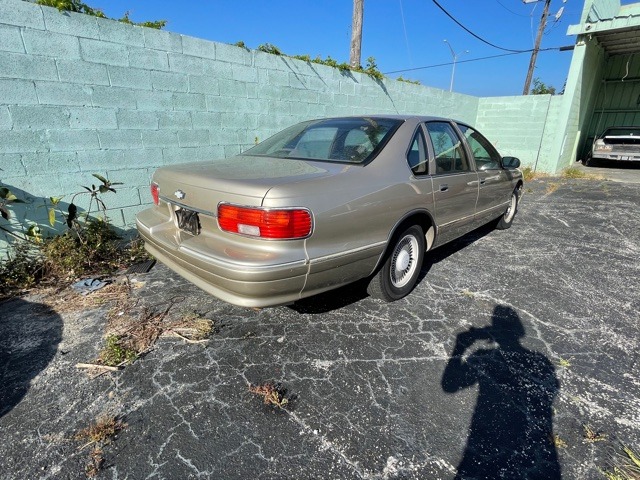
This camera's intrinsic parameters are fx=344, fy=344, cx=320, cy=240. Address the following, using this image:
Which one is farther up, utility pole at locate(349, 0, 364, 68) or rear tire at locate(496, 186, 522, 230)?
utility pole at locate(349, 0, 364, 68)

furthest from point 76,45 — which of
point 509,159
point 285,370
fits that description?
point 509,159

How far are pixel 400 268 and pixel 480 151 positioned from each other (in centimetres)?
198

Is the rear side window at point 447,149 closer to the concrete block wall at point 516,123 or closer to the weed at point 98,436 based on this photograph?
the weed at point 98,436

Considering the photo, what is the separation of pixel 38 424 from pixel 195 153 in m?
3.38

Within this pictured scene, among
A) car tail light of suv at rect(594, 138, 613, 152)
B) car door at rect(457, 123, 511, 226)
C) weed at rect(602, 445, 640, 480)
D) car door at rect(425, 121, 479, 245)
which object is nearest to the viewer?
weed at rect(602, 445, 640, 480)

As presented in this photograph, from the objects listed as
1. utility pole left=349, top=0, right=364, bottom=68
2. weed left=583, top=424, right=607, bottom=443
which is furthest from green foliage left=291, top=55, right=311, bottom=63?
weed left=583, top=424, right=607, bottom=443

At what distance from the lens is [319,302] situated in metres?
3.05

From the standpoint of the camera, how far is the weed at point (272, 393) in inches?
77.9

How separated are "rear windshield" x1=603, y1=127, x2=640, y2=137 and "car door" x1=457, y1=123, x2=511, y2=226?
10.6m

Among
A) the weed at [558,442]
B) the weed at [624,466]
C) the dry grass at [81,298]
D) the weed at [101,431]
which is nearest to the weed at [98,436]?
the weed at [101,431]

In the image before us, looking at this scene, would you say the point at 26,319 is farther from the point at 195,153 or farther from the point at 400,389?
the point at 400,389

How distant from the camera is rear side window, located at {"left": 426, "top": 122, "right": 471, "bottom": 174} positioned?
3166 millimetres

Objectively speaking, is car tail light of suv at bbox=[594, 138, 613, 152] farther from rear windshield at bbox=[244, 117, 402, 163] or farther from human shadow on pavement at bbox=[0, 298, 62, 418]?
human shadow on pavement at bbox=[0, 298, 62, 418]

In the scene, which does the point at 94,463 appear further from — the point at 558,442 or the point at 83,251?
the point at 83,251
